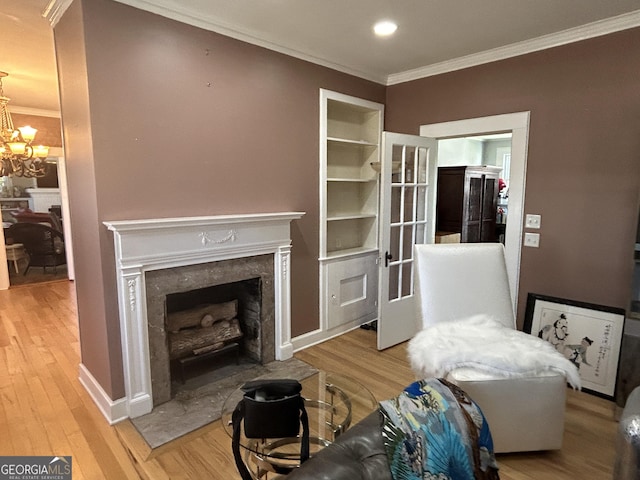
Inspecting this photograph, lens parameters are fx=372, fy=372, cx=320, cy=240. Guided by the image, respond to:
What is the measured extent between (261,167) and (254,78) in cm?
67

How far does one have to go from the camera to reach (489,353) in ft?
6.39

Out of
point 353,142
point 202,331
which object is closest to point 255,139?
point 353,142

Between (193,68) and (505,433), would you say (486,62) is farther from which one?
(505,433)

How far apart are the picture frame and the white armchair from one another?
0.76 m

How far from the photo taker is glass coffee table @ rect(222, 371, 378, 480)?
4.82ft

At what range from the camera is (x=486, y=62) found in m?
3.14

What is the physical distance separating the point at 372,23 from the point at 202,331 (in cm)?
258

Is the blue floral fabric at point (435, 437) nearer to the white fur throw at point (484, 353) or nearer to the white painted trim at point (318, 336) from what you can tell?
the white fur throw at point (484, 353)

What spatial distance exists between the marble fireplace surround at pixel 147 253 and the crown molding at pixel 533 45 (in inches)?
83.9

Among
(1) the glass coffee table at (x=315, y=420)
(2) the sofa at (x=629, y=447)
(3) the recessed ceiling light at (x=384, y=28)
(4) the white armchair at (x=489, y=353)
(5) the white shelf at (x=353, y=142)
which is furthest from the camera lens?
(5) the white shelf at (x=353, y=142)

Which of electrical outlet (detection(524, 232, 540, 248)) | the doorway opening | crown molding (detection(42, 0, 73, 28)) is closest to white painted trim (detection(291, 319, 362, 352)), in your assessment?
electrical outlet (detection(524, 232, 540, 248))

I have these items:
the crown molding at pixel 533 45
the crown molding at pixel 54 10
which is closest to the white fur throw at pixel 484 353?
the crown molding at pixel 533 45

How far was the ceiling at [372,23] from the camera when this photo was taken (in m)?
2.31

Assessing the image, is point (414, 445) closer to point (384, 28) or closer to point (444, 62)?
point (384, 28)
